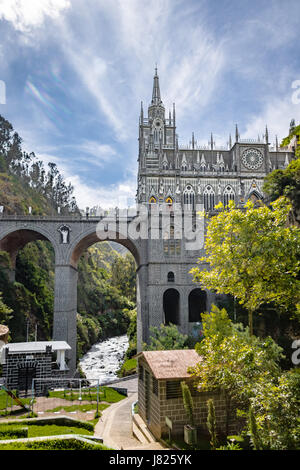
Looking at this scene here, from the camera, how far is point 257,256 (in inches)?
419

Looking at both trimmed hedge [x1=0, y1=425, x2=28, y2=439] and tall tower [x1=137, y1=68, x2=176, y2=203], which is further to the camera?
tall tower [x1=137, y1=68, x2=176, y2=203]

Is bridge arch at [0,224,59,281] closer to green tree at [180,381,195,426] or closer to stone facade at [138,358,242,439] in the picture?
stone facade at [138,358,242,439]

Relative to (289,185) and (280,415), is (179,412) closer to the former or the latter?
(280,415)

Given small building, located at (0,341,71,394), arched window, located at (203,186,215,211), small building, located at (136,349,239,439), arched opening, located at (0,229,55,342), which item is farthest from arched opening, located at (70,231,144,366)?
small building, located at (136,349,239,439)

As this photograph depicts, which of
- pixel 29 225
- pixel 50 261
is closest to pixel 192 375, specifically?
pixel 29 225

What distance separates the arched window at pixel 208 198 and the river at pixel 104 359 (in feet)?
74.8

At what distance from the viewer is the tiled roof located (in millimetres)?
11291

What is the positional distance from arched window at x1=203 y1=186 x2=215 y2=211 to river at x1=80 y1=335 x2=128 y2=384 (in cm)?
2279

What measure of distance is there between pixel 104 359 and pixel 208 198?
25233mm

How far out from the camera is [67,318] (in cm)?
3142

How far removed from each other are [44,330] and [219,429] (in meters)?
29.8

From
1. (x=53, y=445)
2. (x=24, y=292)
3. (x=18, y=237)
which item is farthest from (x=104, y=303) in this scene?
(x=53, y=445)

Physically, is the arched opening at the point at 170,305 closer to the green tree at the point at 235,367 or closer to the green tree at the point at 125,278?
the green tree at the point at 125,278

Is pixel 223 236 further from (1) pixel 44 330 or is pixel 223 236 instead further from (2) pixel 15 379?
(1) pixel 44 330
